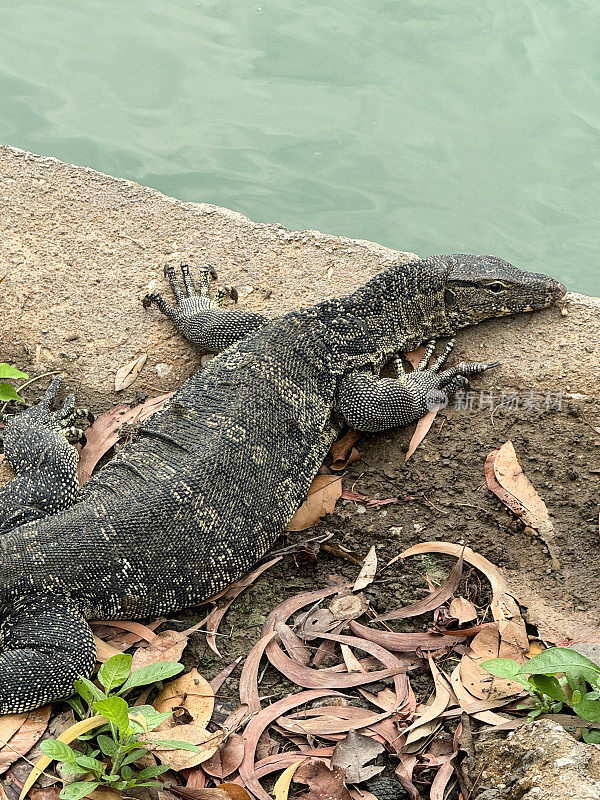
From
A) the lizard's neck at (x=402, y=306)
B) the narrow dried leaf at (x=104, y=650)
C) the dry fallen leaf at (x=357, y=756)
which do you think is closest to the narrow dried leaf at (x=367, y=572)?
the dry fallen leaf at (x=357, y=756)

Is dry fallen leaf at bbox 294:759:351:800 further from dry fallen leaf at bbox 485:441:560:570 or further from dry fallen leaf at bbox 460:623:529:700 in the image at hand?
dry fallen leaf at bbox 485:441:560:570

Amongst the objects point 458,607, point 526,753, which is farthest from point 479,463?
point 526,753

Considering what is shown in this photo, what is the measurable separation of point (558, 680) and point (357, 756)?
1.05 metres

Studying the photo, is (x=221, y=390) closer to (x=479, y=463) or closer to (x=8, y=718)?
(x=479, y=463)

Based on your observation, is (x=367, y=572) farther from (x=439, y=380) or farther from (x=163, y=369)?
(x=163, y=369)

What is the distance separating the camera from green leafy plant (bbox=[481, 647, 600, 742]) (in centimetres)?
374

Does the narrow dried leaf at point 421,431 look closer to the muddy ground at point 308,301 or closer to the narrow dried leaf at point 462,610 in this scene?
the muddy ground at point 308,301

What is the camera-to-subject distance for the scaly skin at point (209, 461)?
4.77 m

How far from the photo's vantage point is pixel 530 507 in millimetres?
5426

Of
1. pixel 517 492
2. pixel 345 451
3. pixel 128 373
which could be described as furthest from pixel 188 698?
pixel 128 373

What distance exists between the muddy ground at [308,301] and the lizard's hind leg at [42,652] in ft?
2.09

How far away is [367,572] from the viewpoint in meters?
5.22

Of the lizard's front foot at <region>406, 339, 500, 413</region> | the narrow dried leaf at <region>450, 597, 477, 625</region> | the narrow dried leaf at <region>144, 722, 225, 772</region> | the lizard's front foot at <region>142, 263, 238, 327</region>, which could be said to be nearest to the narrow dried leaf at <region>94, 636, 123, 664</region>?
the narrow dried leaf at <region>144, 722, 225, 772</region>

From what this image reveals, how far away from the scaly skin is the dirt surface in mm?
273
